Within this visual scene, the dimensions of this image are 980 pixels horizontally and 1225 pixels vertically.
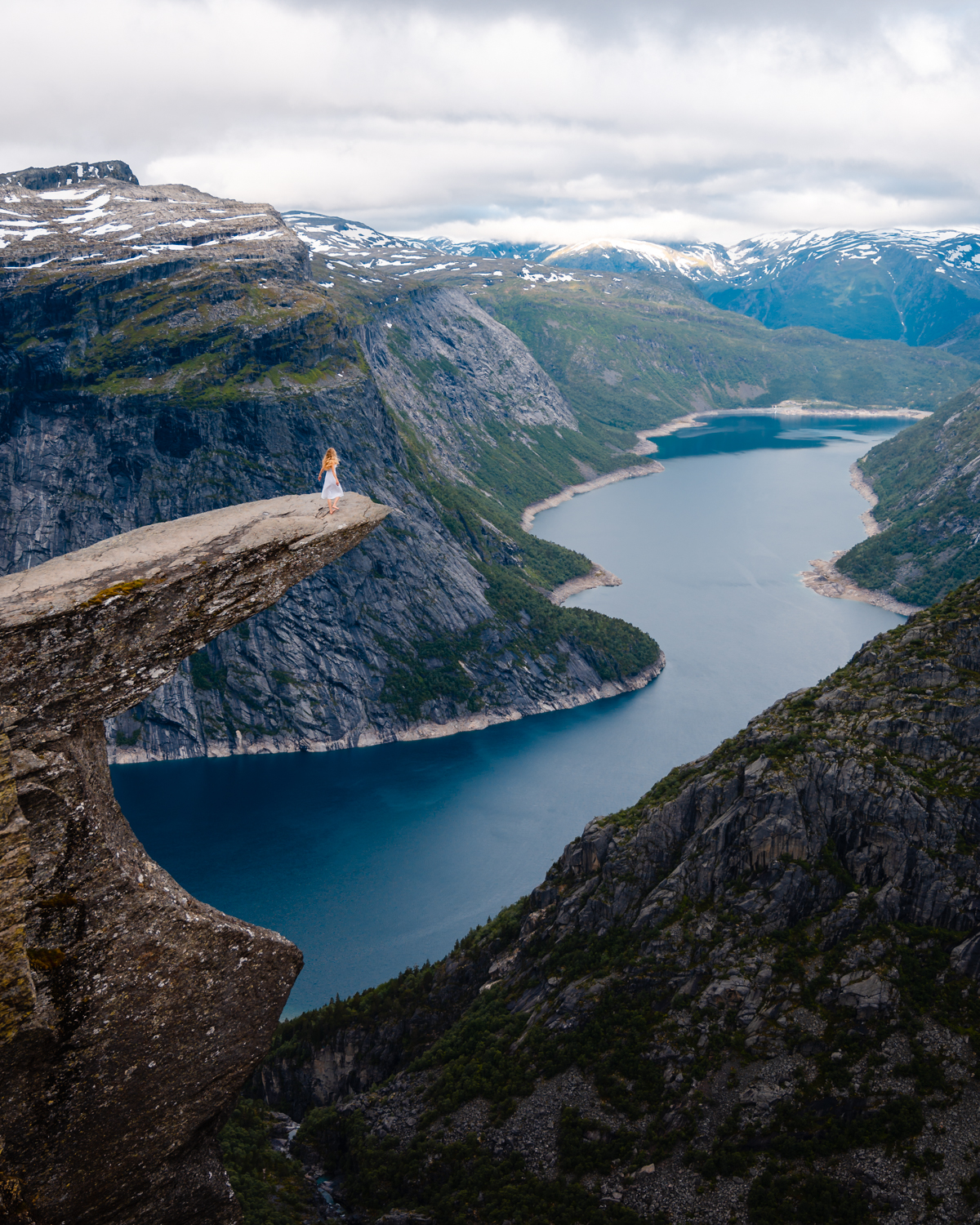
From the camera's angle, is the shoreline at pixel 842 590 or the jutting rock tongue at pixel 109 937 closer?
the jutting rock tongue at pixel 109 937

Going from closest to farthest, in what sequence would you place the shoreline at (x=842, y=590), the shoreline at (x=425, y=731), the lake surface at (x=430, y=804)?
the lake surface at (x=430, y=804)
the shoreline at (x=425, y=731)
the shoreline at (x=842, y=590)

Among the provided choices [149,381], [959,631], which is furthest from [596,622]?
[959,631]

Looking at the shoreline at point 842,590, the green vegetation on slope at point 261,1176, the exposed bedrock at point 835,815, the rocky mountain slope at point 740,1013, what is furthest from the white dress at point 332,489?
the shoreline at point 842,590

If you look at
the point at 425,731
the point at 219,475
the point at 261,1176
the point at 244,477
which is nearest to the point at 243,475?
the point at 244,477

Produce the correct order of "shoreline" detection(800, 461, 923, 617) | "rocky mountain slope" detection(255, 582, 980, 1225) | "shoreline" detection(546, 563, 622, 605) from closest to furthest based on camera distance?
"rocky mountain slope" detection(255, 582, 980, 1225) → "shoreline" detection(800, 461, 923, 617) → "shoreline" detection(546, 563, 622, 605)

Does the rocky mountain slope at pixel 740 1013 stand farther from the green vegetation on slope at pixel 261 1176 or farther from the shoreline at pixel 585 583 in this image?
the shoreline at pixel 585 583

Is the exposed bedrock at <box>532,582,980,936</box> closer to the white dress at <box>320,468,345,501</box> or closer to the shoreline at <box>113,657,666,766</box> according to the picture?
the white dress at <box>320,468,345,501</box>

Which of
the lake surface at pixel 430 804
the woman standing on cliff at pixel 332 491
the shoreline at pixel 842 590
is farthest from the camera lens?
the shoreline at pixel 842 590

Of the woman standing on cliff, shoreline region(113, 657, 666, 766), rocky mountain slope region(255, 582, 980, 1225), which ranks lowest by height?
shoreline region(113, 657, 666, 766)

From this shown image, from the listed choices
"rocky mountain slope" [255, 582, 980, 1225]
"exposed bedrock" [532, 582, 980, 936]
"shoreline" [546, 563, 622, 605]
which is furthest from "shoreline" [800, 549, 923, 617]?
"exposed bedrock" [532, 582, 980, 936]
